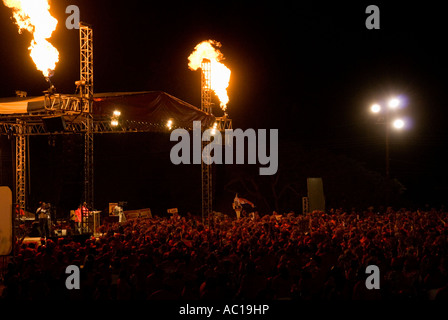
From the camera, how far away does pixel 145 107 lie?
46.6ft

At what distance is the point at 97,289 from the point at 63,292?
0.69m

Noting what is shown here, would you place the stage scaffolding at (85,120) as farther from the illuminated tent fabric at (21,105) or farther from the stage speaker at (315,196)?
the stage speaker at (315,196)

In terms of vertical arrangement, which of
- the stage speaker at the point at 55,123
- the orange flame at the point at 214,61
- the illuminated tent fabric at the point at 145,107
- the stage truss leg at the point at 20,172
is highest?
the orange flame at the point at 214,61

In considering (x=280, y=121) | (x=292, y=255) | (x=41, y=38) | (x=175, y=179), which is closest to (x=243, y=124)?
(x=280, y=121)

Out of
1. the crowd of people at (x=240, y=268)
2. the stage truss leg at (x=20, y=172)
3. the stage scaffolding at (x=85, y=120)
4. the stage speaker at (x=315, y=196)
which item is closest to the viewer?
the crowd of people at (x=240, y=268)

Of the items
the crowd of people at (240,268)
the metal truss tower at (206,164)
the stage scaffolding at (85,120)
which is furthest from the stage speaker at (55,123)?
the metal truss tower at (206,164)

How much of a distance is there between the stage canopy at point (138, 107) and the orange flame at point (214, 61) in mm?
2643

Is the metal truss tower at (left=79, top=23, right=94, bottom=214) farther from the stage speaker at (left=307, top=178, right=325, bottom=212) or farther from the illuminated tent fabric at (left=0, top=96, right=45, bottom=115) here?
the stage speaker at (left=307, top=178, right=325, bottom=212)

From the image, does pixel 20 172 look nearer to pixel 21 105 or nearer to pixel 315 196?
pixel 21 105

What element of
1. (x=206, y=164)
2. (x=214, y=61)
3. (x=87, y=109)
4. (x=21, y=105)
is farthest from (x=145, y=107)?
(x=214, y=61)

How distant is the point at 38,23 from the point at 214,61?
667cm

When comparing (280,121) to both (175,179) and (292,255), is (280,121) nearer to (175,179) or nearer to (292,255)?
(175,179)

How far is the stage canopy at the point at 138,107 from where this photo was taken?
13.7 metres

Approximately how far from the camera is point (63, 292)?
22.4 feet
